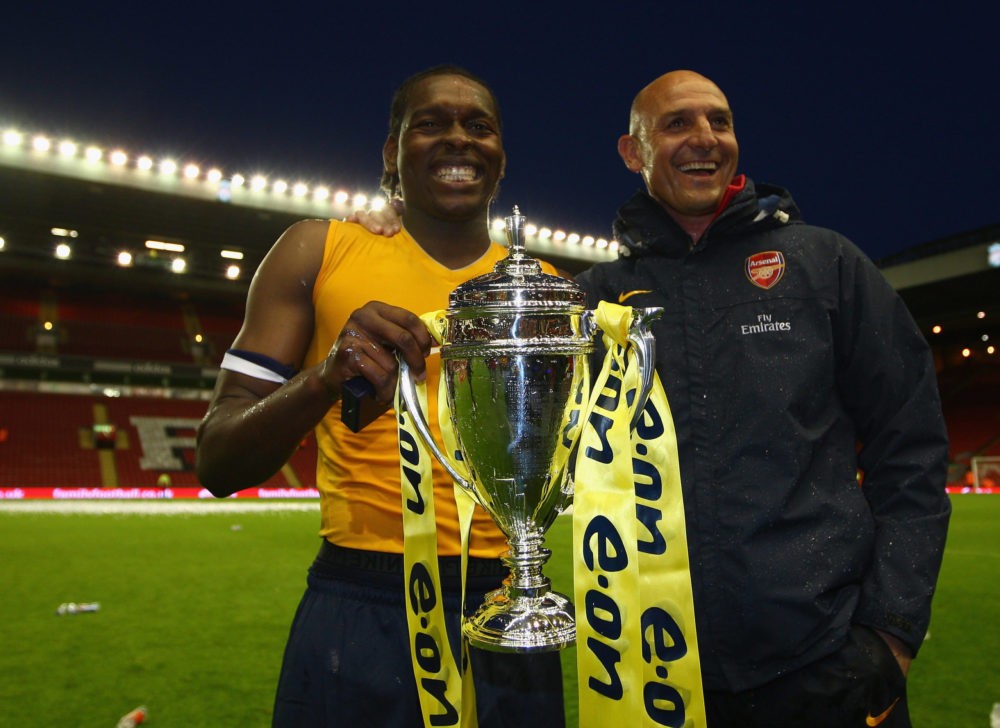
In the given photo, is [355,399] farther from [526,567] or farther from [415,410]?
[526,567]

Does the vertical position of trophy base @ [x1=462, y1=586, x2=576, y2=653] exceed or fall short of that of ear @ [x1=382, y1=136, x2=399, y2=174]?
it falls short

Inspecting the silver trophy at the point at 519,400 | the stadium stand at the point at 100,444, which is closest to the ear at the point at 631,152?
the silver trophy at the point at 519,400

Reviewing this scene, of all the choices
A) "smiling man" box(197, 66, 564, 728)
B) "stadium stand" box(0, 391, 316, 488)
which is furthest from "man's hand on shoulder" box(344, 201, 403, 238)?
"stadium stand" box(0, 391, 316, 488)

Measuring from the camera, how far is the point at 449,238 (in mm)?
1590

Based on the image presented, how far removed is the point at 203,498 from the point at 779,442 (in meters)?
15.9

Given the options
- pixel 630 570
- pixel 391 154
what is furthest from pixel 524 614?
pixel 391 154

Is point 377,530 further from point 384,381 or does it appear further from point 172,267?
point 172,267

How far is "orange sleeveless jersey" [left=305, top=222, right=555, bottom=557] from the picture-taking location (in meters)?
1.43

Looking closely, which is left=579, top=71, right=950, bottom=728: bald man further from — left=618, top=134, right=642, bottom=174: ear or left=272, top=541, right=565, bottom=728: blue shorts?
left=272, top=541, right=565, bottom=728: blue shorts

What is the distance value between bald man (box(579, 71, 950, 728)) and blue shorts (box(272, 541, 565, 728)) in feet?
1.32

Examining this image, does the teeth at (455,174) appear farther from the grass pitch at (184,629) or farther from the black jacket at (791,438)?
the grass pitch at (184,629)

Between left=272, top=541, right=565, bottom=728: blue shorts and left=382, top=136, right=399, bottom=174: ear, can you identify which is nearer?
left=272, top=541, right=565, bottom=728: blue shorts

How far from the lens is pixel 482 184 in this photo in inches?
59.5

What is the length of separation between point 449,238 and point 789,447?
0.80 metres
